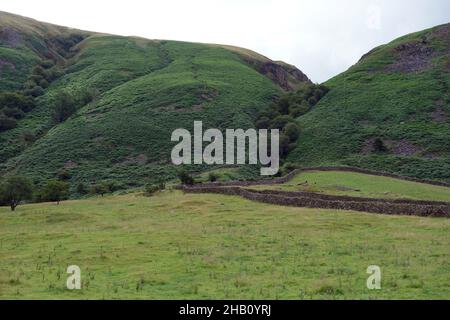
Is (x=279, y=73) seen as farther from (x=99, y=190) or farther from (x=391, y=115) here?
(x=99, y=190)

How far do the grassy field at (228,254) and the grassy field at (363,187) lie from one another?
1155 cm

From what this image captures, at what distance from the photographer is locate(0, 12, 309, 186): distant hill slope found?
9744cm

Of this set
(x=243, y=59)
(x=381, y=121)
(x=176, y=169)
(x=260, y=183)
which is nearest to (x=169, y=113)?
(x=176, y=169)

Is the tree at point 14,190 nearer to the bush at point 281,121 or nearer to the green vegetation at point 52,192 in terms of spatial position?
the green vegetation at point 52,192

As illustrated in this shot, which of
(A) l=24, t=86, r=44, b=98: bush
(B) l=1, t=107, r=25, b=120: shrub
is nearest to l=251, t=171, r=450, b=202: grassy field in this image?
(B) l=1, t=107, r=25, b=120: shrub

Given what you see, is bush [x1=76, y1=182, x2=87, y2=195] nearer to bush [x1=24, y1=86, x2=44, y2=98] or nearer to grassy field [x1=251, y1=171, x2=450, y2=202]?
grassy field [x1=251, y1=171, x2=450, y2=202]

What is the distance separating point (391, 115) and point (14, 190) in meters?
75.9

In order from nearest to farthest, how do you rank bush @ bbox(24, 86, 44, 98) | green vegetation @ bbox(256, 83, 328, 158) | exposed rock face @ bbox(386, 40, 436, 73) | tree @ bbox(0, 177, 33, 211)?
1. tree @ bbox(0, 177, 33, 211)
2. green vegetation @ bbox(256, 83, 328, 158)
3. exposed rock face @ bbox(386, 40, 436, 73)
4. bush @ bbox(24, 86, 44, 98)

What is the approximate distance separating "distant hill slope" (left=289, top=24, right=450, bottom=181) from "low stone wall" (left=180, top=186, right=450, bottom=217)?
34434 mm

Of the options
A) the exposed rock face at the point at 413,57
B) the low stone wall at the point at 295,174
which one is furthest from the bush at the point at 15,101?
the exposed rock face at the point at 413,57

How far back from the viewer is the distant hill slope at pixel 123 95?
97438 mm

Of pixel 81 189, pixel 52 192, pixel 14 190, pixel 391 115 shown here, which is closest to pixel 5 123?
pixel 81 189

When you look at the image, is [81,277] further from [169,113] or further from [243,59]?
[243,59]

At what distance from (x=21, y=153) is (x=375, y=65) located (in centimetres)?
8932
